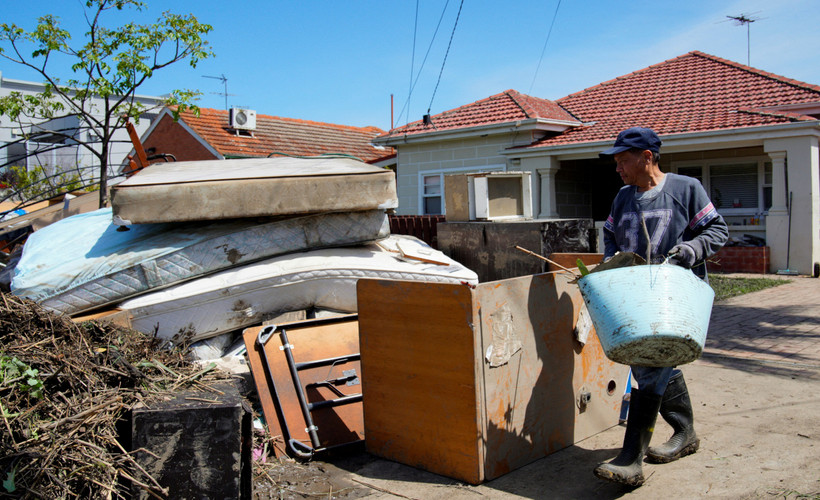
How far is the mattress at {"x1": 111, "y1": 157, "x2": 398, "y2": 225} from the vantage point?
419 centimetres

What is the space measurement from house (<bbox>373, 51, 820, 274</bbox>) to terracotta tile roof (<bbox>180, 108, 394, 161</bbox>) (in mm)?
3912

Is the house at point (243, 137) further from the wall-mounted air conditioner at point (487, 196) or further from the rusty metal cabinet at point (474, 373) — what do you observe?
the rusty metal cabinet at point (474, 373)

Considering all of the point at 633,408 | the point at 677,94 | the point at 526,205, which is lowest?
the point at 633,408

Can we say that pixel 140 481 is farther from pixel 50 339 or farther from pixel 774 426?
pixel 774 426

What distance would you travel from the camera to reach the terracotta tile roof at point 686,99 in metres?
12.7

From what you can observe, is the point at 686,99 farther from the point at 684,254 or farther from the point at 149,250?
the point at 149,250

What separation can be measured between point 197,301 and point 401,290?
164 centimetres

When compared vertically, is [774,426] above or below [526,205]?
below

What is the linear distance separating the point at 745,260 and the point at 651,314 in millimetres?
11206

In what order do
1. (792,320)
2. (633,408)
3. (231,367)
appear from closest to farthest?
(633,408) < (231,367) < (792,320)

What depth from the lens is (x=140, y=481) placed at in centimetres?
261

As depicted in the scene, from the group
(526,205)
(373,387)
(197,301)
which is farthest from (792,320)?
(197,301)

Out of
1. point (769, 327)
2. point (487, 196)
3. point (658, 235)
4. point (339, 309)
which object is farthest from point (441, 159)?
point (658, 235)

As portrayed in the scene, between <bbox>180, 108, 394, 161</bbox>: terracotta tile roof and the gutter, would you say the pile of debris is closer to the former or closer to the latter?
the gutter
